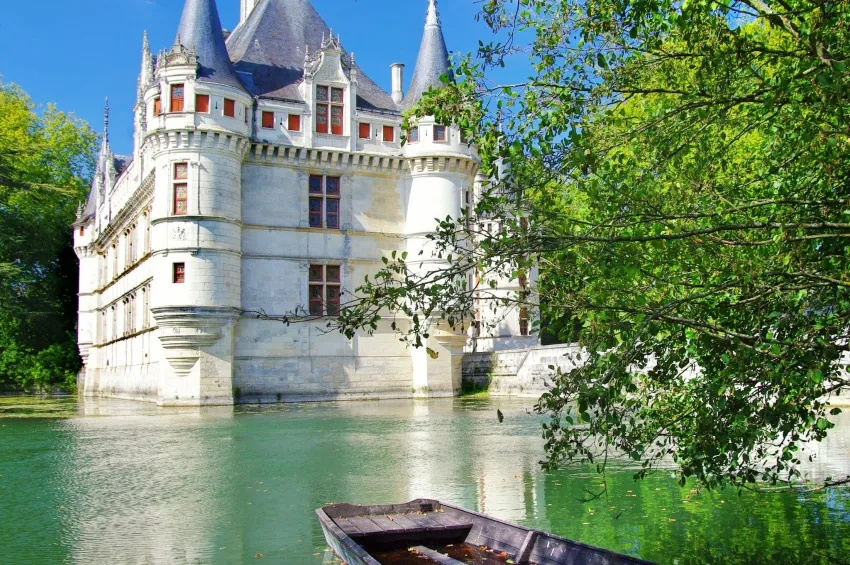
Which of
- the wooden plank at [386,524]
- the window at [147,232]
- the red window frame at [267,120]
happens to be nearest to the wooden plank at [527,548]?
the wooden plank at [386,524]

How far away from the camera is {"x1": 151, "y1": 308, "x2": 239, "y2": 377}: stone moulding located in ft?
83.4

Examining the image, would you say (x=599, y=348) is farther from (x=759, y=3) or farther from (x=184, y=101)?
(x=184, y=101)

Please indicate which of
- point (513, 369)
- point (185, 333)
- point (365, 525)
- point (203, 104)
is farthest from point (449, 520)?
point (513, 369)

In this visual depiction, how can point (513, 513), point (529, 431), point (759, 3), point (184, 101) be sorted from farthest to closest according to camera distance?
1. point (184, 101)
2. point (529, 431)
3. point (513, 513)
4. point (759, 3)

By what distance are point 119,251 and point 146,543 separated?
1282 inches

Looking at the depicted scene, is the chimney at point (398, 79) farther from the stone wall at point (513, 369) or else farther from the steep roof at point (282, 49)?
the stone wall at point (513, 369)

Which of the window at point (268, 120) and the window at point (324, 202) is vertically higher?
the window at point (268, 120)

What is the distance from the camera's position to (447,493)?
9.36 metres

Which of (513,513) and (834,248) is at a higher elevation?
(834,248)

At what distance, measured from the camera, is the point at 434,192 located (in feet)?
95.2

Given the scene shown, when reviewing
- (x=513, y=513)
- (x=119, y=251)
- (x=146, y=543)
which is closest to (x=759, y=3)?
(x=513, y=513)

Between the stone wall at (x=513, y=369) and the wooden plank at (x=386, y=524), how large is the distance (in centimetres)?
1788

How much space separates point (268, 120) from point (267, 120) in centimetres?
3

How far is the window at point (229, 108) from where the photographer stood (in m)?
26.2
